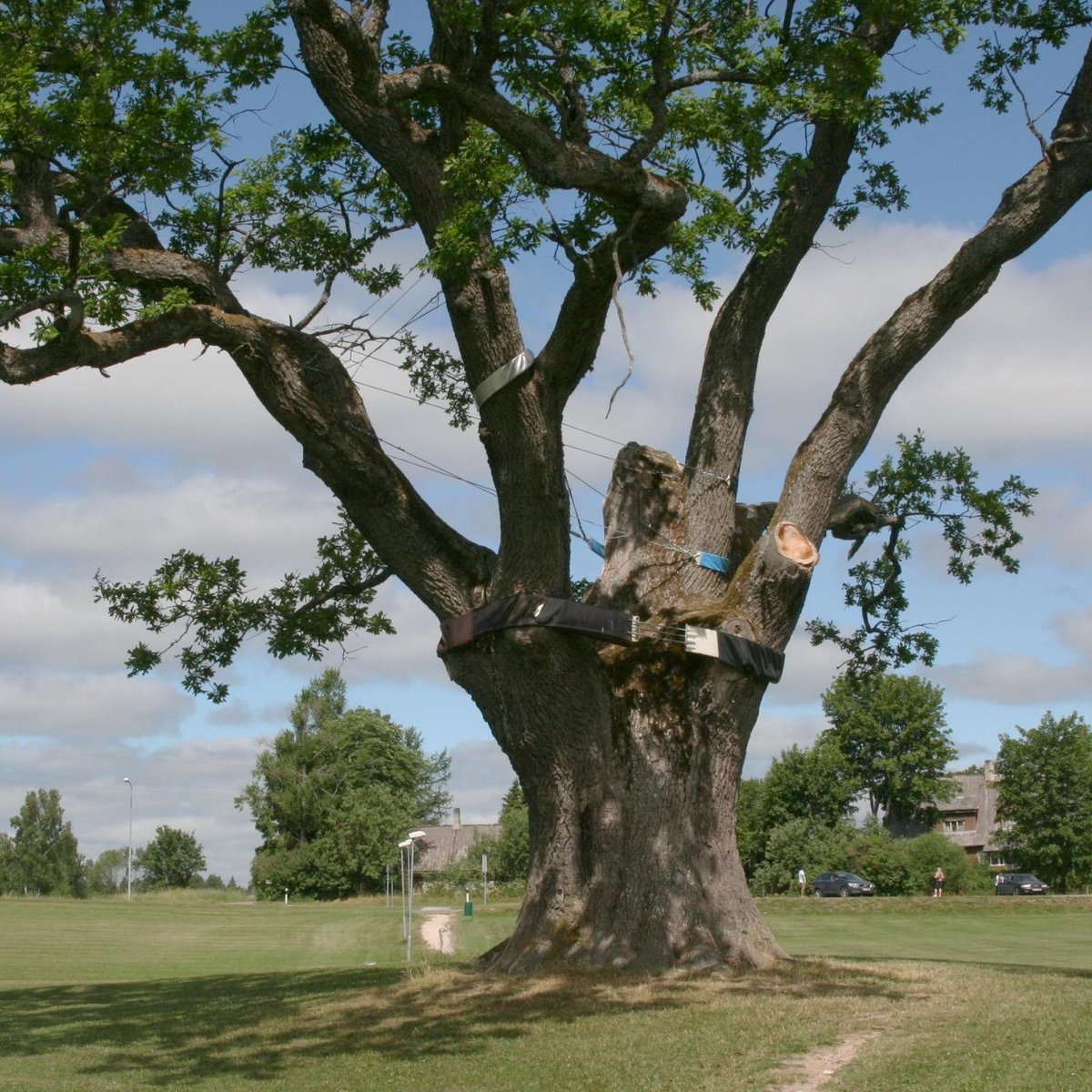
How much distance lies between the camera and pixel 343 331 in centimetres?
1342

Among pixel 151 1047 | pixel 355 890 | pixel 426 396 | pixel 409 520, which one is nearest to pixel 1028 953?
pixel 426 396

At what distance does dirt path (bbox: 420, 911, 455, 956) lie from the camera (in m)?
28.9

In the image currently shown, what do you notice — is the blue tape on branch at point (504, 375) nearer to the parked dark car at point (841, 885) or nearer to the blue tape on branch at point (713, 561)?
the blue tape on branch at point (713, 561)

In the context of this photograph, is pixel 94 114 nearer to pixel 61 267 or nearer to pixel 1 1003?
pixel 61 267

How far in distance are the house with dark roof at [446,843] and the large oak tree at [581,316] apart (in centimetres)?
7764

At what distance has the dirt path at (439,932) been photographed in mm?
28891

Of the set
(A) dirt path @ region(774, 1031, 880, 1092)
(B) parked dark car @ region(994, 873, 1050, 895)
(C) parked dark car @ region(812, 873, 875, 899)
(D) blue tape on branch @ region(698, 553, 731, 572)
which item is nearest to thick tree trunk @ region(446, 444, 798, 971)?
(D) blue tape on branch @ region(698, 553, 731, 572)

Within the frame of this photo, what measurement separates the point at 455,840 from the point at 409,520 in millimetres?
84449

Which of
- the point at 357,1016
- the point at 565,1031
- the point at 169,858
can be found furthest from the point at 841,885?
the point at 169,858

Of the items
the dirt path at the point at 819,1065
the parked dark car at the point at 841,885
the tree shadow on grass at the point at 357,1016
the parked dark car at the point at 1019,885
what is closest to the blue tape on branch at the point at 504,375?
the tree shadow on grass at the point at 357,1016

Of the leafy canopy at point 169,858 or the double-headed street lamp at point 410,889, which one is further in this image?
the leafy canopy at point 169,858

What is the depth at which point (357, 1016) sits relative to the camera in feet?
33.3

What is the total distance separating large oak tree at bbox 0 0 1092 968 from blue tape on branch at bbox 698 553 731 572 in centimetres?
2

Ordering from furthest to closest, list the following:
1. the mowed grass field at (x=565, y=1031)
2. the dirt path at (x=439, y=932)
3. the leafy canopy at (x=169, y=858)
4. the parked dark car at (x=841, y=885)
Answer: the leafy canopy at (x=169, y=858)
the parked dark car at (x=841, y=885)
the dirt path at (x=439, y=932)
the mowed grass field at (x=565, y=1031)
